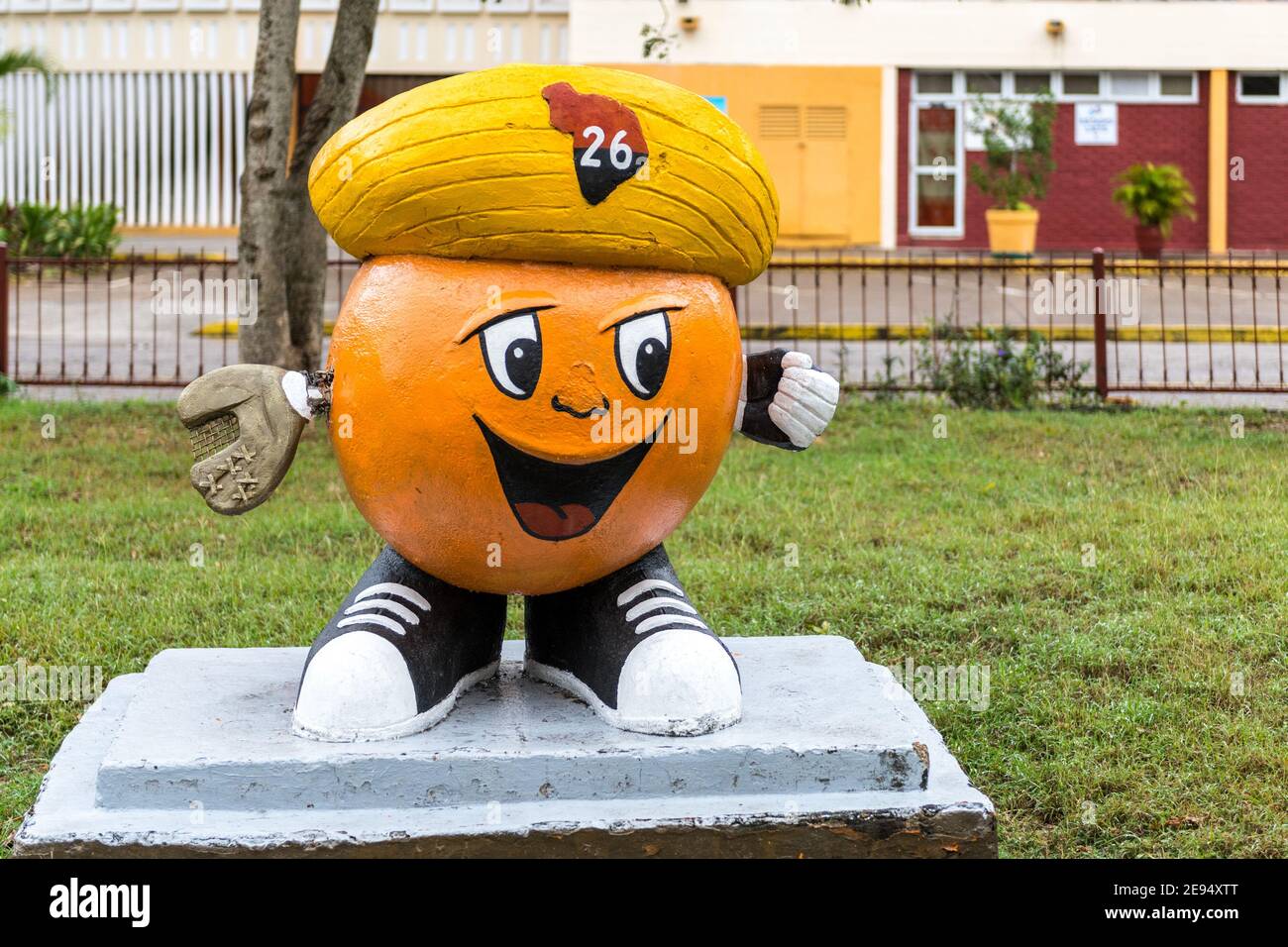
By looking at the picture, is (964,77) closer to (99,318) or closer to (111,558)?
(99,318)

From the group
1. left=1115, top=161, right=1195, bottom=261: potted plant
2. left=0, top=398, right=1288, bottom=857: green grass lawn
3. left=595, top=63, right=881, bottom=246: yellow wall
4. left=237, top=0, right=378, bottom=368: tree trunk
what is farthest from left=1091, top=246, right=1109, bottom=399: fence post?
left=595, top=63, right=881, bottom=246: yellow wall

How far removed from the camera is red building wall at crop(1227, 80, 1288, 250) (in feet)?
72.2

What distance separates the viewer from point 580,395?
333cm

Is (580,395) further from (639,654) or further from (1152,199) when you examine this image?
(1152,199)

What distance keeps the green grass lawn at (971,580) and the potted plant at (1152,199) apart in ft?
39.3

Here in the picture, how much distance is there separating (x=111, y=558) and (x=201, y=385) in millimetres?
3103

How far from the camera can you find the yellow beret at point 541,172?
3.26m

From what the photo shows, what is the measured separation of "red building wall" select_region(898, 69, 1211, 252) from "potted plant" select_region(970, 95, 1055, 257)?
884 mm

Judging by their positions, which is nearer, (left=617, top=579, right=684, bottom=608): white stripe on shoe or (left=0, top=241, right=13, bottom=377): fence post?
(left=617, top=579, right=684, bottom=608): white stripe on shoe

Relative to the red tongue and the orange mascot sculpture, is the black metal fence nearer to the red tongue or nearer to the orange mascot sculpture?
the orange mascot sculpture

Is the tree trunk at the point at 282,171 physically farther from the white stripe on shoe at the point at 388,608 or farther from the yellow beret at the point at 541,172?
the yellow beret at the point at 541,172

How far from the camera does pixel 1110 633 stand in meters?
5.27

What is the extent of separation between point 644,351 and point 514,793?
1.00 m
